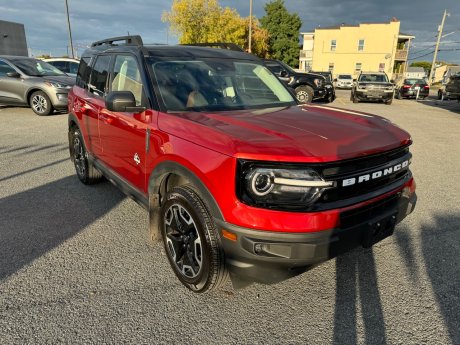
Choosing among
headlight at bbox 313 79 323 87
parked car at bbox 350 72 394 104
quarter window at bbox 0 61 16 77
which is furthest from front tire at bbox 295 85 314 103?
quarter window at bbox 0 61 16 77

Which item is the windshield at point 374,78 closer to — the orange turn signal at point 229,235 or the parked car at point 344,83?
the orange turn signal at point 229,235

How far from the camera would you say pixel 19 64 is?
36.2ft

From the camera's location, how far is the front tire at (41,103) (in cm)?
1066

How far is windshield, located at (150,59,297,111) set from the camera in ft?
9.61

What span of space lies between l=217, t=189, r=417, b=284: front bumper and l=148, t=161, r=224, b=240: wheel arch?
16 centimetres

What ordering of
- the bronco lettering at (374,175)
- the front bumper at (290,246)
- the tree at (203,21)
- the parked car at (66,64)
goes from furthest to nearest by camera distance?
1. the tree at (203,21)
2. the parked car at (66,64)
3. the bronco lettering at (374,175)
4. the front bumper at (290,246)

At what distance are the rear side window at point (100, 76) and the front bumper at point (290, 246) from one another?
253cm

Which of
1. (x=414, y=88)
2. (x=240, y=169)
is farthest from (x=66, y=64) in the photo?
(x=414, y=88)

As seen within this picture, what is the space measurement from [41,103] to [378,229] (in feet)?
36.9

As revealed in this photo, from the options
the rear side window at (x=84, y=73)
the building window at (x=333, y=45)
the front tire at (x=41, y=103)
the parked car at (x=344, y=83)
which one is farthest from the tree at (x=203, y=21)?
the rear side window at (x=84, y=73)

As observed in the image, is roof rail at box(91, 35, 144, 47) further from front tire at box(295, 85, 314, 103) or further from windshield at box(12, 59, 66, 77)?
front tire at box(295, 85, 314, 103)

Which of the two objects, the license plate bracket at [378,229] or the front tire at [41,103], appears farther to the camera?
the front tire at [41,103]

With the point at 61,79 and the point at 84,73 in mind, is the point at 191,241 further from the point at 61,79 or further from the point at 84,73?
the point at 61,79

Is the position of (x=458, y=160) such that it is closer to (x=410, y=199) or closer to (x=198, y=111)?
(x=410, y=199)
